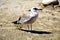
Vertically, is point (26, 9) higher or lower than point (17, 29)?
higher

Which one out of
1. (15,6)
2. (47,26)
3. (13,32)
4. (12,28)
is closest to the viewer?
(13,32)

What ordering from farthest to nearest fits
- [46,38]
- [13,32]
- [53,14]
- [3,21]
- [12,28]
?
[53,14] → [3,21] → [12,28] → [13,32] → [46,38]

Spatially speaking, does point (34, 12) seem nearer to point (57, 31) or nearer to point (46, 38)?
point (57, 31)

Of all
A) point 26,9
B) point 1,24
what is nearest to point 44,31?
point 1,24

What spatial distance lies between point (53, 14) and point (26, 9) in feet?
3.45

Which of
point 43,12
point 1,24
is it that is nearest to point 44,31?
point 1,24

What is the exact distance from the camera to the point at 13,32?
13.7 feet

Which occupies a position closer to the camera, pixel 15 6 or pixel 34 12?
pixel 34 12

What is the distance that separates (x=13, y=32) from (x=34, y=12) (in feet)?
3.14

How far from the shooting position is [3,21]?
520 centimetres

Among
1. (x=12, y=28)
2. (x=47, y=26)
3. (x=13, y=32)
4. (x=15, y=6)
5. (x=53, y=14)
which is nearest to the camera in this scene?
(x=13, y=32)

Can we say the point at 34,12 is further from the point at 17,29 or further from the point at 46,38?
the point at 46,38

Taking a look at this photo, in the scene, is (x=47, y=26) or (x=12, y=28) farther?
(x=47, y=26)

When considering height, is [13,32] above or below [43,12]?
below
